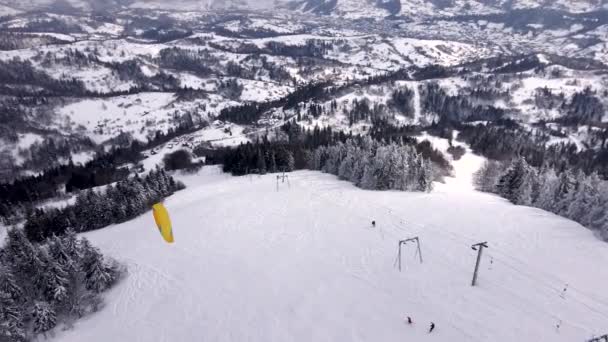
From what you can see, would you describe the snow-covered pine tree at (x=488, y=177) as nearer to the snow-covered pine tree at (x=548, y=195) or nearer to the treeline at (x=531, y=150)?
the treeline at (x=531, y=150)

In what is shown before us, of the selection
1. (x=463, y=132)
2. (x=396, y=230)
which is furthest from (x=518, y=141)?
(x=396, y=230)

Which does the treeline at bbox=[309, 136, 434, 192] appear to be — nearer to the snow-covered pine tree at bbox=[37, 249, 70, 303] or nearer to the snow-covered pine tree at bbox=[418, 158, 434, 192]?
the snow-covered pine tree at bbox=[418, 158, 434, 192]

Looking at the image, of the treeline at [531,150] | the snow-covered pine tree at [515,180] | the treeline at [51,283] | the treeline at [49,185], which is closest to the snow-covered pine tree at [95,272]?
the treeline at [51,283]

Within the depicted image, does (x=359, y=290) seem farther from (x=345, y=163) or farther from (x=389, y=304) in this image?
(x=345, y=163)

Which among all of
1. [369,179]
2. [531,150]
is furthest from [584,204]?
[531,150]

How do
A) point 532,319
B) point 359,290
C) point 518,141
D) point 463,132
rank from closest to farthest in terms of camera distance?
point 532,319 → point 359,290 → point 518,141 → point 463,132

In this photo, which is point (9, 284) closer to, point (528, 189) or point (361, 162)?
point (361, 162)

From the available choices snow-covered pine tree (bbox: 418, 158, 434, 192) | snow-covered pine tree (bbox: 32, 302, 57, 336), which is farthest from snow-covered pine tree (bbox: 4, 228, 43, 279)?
snow-covered pine tree (bbox: 418, 158, 434, 192)
